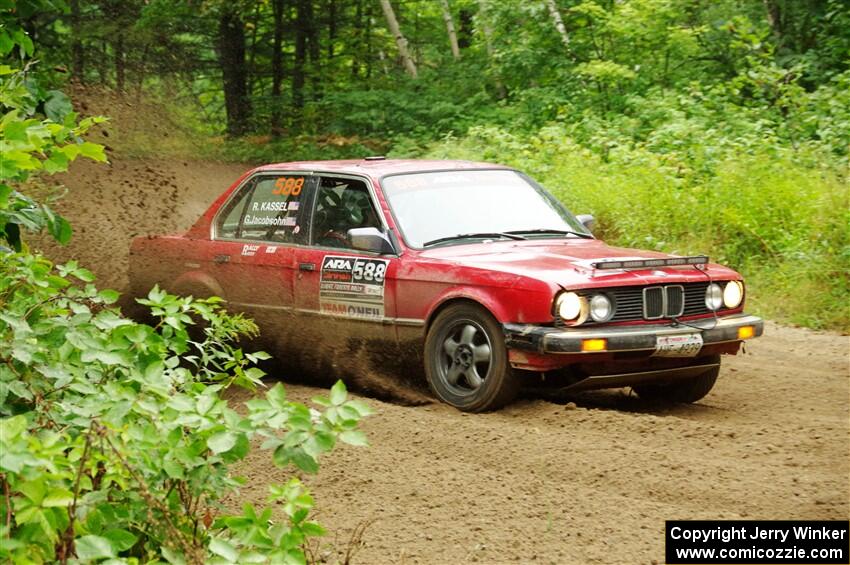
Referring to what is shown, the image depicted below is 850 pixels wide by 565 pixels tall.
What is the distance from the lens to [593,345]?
21.7 feet

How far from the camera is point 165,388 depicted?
3.59 m

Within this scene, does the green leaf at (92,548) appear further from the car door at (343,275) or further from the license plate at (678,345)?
the car door at (343,275)

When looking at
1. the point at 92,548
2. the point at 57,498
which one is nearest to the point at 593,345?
the point at 92,548

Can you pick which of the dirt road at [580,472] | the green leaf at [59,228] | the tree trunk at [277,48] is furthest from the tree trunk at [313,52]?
the green leaf at [59,228]

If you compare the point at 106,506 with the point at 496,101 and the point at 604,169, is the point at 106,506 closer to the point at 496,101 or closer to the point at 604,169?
the point at 604,169

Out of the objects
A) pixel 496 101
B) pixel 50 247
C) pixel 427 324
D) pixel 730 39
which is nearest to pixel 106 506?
pixel 427 324

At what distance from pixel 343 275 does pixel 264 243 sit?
3.26ft

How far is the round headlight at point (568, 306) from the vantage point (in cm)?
673

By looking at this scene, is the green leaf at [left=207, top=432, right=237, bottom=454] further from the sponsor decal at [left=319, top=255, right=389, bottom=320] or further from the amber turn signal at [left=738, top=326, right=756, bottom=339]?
the amber turn signal at [left=738, top=326, right=756, bottom=339]

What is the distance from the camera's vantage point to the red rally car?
22.4ft

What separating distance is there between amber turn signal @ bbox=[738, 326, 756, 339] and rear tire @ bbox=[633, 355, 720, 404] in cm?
33

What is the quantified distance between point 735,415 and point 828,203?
17.1 feet

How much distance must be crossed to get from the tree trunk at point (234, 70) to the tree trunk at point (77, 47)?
135 inches

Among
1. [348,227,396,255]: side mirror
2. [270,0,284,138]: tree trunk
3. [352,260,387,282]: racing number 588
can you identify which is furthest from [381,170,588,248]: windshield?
[270,0,284,138]: tree trunk
